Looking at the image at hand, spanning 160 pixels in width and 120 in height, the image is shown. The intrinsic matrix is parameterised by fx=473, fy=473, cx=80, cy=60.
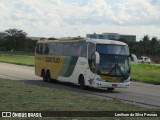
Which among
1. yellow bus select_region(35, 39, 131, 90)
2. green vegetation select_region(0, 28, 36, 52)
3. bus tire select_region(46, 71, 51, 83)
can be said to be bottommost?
green vegetation select_region(0, 28, 36, 52)

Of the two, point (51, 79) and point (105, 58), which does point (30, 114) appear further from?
point (51, 79)

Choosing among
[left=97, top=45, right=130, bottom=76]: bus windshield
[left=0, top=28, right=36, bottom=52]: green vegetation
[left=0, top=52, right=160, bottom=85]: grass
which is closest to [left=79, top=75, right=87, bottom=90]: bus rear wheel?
[left=97, top=45, right=130, bottom=76]: bus windshield

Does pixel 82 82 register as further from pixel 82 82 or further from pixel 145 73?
pixel 145 73

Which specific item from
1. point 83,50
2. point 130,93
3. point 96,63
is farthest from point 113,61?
point 83,50

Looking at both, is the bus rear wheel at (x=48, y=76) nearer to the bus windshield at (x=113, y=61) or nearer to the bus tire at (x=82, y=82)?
the bus tire at (x=82, y=82)

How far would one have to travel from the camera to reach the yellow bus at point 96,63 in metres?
25.0

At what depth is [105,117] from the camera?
36.5ft

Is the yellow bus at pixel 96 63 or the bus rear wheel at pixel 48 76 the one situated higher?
the yellow bus at pixel 96 63

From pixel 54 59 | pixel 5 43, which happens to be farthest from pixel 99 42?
pixel 5 43

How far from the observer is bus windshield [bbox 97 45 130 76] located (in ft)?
82.3

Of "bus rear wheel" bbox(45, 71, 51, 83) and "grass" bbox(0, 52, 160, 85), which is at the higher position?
"bus rear wheel" bbox(45, 71, 51, 83)

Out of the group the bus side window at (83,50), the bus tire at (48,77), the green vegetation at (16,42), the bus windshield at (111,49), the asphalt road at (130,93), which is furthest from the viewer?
the green vegetation at (16,42)

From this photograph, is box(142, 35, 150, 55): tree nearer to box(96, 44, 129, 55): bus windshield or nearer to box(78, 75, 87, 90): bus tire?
box(78, 75, 87, 90): bus tire

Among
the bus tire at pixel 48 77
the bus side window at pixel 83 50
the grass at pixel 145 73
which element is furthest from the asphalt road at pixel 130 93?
the grass at pixel 145 73
